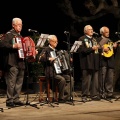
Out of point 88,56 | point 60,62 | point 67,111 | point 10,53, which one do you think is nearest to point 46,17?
point 88,56

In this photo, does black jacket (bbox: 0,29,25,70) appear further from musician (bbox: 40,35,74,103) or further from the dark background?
the dark background

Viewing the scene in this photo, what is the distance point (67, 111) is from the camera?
7.33 m

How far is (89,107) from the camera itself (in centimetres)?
792

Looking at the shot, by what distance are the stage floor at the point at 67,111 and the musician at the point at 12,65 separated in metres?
0.34

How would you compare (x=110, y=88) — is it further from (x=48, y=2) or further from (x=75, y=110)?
(x=48, y=2)

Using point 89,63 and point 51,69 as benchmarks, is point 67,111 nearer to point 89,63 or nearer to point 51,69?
point 51,69

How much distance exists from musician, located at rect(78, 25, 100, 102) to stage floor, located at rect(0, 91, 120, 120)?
24.5 inches

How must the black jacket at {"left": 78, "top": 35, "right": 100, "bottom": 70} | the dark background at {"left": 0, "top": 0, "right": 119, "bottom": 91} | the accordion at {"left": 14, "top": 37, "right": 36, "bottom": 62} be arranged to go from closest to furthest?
the accordion at {"left": 14, "top": 37, "right": 36, "bottom": 62}
the black jacket at {"left": 78, "top": 35, "right": 100, "bottom": 70}
the dark background at {"left": 0, "top": 0, "right": 119, "bottom": 91}

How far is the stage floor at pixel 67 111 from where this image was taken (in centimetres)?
657

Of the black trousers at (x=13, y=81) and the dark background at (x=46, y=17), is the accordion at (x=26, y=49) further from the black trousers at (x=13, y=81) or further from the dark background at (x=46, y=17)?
the dark background at (x=46, y=17)

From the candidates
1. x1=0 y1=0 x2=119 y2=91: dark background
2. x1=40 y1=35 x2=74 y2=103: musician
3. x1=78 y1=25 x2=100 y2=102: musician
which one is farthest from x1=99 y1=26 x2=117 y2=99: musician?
x1=0 y1=0 x2=119 y2=91: dark background

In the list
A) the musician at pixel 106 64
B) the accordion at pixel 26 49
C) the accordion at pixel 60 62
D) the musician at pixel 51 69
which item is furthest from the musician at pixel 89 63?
the accordion at pixel 26 49

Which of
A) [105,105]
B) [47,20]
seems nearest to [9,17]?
[47,20]

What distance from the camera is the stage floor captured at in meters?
6.57
